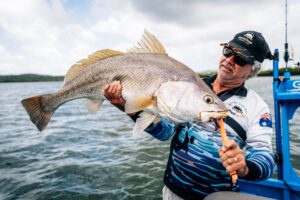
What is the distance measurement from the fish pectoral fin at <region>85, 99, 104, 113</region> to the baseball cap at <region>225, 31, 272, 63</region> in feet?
5.81

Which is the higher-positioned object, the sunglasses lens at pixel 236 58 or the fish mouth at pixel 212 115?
the sunglasses lens at pixel 236 58

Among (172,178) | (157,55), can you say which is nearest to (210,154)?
(172,178)

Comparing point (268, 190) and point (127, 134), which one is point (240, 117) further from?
point (127, 134)

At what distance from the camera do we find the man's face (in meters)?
3.47

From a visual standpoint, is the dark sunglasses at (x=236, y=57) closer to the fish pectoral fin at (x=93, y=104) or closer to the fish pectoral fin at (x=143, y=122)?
the fish pectoral fin at (x=143, y=122)

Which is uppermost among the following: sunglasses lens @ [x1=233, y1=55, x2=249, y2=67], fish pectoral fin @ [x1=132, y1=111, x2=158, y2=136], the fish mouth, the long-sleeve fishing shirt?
sunglasses lens @ [x1=233, y1=55, x2=249, y2=67]

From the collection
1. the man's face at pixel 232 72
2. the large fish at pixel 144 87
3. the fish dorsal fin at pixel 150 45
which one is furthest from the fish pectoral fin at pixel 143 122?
the man's face at pixel 232 72

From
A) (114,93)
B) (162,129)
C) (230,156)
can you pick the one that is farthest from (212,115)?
(114,93)

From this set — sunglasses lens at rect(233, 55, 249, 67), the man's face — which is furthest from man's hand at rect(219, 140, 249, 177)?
sunglasses lens at rect(233, 55, 249, 67)

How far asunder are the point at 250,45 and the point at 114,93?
1.73 metres

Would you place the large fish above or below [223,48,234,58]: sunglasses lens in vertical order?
below

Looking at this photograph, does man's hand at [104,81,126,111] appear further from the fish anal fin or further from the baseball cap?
the baseball cap

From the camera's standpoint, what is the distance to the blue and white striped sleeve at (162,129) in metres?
3.47

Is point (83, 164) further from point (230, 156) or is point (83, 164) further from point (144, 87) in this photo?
point (230, 156)
